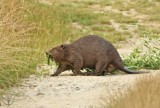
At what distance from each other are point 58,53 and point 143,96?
4043 millimetres

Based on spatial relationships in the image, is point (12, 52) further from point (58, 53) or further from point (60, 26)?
point (60, 26)

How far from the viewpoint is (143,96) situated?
236 inches

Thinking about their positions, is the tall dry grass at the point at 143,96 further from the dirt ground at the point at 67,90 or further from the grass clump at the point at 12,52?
the grass clump at the point at 12,52

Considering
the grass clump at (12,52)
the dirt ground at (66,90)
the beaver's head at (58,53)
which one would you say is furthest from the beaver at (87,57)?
the grass clump at (12,52)

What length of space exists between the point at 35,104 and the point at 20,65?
1.41 m

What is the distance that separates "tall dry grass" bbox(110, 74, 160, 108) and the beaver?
3132 millimetres

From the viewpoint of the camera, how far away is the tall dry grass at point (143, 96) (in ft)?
19.0

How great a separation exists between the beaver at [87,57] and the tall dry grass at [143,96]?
3.13 m

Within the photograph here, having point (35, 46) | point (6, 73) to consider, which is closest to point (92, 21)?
point (35, 46)

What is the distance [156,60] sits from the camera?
35.0 ft

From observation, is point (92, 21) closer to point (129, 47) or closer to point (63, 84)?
point (129, 47)

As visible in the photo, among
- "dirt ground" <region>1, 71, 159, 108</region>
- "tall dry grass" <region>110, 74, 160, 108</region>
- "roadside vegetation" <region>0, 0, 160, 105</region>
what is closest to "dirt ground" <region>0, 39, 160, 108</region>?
"dirt ground" <region>1, 71, 159, 108</region>

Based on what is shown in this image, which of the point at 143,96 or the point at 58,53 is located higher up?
the point at 143,96

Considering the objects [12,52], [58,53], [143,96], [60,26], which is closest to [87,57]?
[58,53]
